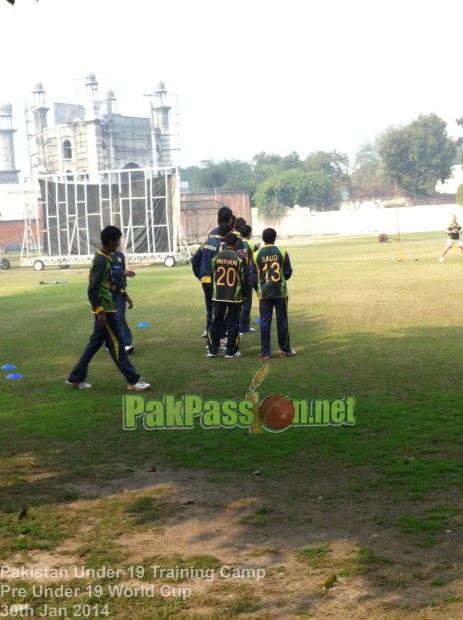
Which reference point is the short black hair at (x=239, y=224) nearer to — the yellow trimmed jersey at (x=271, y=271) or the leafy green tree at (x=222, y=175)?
the yellow trimmed jersey at (x=271, y=271)

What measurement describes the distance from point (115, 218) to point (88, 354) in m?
29.4

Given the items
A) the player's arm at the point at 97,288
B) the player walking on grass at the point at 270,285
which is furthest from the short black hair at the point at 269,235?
the player's arm at the point at 97,288

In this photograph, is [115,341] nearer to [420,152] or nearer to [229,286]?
[229,286]

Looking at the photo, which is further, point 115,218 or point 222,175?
point 222,175

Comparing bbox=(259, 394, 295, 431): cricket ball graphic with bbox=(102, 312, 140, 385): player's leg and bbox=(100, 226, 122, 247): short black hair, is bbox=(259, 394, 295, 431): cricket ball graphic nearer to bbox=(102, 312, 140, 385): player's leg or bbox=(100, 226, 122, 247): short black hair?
bbox=(102, 312, 140, 385): player's leg

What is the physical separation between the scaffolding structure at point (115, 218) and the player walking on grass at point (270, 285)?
83.7ft

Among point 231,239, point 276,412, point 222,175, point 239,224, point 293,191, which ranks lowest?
point 276,412

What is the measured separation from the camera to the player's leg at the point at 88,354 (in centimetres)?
954

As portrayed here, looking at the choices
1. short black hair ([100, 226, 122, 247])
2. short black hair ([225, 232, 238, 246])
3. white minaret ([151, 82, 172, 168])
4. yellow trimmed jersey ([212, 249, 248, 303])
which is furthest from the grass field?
white minaret ([151, 82, 172, 168])

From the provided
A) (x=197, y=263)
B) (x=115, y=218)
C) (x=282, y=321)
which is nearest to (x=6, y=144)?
(x=115, y=218)

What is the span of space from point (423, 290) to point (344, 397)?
38.5ft

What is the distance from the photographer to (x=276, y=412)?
297 inches

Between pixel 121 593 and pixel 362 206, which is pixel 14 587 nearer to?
pixel 121 593

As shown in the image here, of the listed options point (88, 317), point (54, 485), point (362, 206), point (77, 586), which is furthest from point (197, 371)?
point (362, 206)
